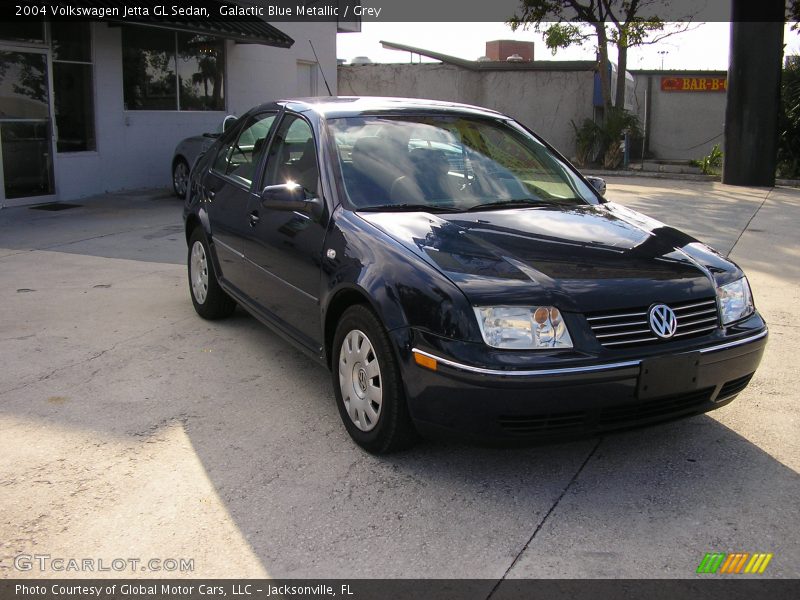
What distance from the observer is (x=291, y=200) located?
439 centimetres

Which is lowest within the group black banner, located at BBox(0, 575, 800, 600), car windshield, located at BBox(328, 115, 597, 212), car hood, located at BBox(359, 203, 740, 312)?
black banner, located at BBox(0, 575, 800, 600)

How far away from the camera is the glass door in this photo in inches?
464

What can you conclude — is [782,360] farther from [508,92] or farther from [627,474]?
[508,92]

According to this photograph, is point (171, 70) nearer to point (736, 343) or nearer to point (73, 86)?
point (73, 86)

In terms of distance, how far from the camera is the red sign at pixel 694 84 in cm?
2316

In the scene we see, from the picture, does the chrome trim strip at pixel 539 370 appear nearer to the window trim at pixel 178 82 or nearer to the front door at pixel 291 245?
the front door at pixel 291 245

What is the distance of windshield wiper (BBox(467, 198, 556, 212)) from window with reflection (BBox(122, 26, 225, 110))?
11.0 meters

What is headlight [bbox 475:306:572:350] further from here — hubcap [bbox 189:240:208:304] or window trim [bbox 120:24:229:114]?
window trim [bbox 120:24:229:114]

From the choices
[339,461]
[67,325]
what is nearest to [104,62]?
[67,325]

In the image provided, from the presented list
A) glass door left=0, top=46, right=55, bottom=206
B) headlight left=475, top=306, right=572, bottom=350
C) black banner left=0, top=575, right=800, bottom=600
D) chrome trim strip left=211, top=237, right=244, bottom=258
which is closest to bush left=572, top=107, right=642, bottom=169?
glass door left=0, top=46, right=55, bottom=206

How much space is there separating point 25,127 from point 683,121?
17910 mm

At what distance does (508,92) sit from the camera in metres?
23.6

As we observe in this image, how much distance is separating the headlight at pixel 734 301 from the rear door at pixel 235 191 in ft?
9.10

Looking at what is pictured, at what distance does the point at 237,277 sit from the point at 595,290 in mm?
2748
